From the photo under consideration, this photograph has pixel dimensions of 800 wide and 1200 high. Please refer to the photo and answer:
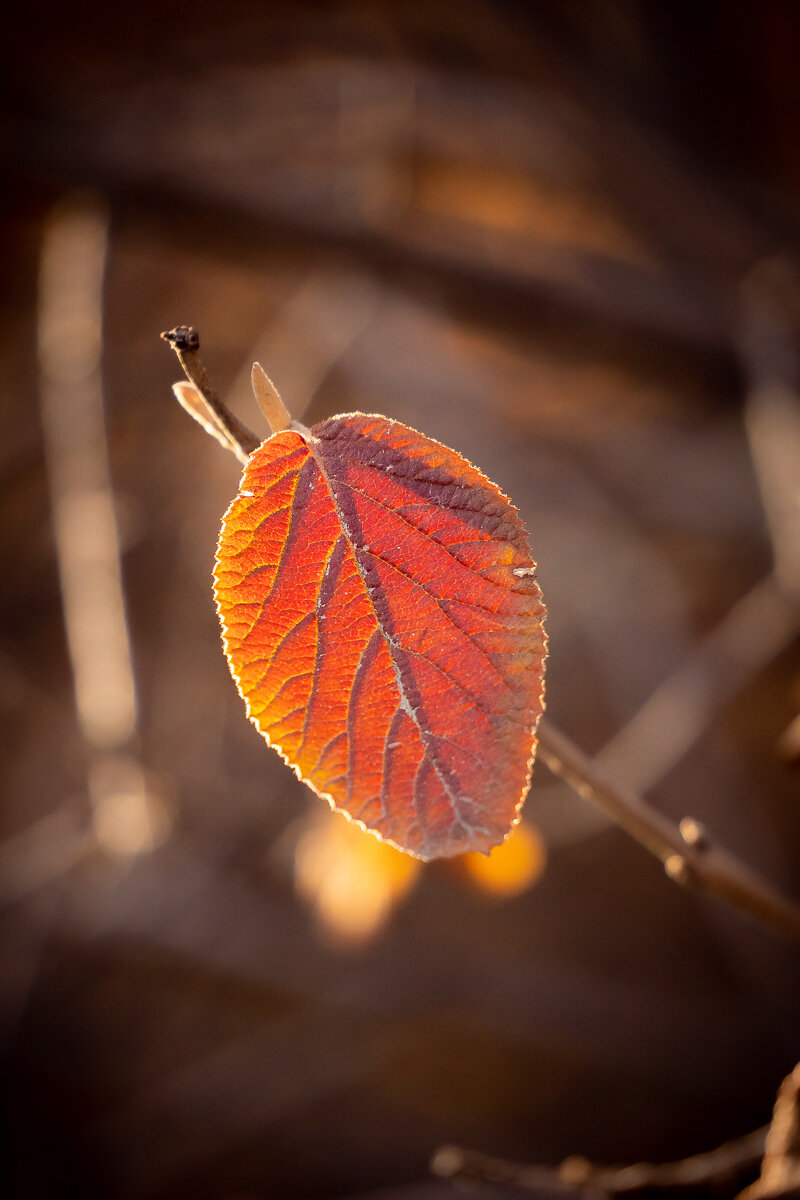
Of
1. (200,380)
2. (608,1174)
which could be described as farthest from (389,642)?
(608,1174)

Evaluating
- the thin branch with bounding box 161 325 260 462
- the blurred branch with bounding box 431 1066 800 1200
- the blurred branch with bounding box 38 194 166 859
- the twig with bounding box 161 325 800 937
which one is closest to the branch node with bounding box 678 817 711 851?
the twig with bounding box 161 325 800 937

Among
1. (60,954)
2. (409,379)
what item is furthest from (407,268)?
(60,954)

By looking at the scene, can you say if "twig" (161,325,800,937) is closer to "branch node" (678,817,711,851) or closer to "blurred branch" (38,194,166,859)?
"branch node" (678,817,711,851)

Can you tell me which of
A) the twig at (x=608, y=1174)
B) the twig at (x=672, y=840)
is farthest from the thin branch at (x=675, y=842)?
the twig at (x=608, y=1174)

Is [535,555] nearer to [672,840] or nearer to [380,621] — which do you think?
[672,840]

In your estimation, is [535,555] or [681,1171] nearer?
[681,1171]

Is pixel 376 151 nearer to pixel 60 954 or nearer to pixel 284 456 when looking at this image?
pixel 284 456

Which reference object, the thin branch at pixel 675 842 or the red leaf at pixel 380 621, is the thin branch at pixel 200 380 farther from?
the thin branch at pixel 675 842
